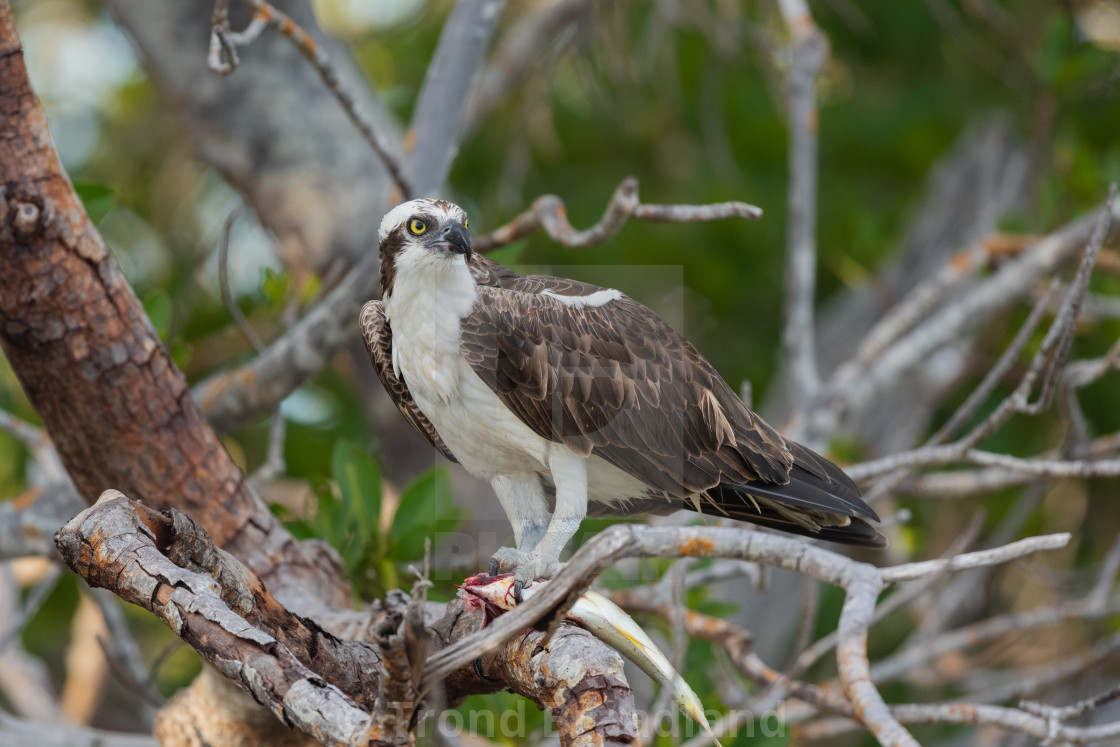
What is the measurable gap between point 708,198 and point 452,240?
171 inches

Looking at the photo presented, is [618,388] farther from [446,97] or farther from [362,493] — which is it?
[446,97]

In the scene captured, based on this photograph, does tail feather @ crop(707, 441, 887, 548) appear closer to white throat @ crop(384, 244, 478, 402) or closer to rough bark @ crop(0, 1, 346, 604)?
white throat @ crop(384, 244, 478, 402)

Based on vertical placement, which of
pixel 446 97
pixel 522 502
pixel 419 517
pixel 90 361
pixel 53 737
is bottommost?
pixel 53 737

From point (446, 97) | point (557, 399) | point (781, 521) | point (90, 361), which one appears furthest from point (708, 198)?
point (90, 361)

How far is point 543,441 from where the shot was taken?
381 cm

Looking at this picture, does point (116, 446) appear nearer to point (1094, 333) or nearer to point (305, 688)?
point (305, 688)

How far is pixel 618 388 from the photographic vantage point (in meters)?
3.85

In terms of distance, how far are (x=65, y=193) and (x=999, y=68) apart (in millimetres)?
6464

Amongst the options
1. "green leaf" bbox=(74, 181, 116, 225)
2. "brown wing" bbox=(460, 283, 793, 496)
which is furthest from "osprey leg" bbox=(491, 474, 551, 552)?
"green leaf" bbox=(74, 181, 116, 225)

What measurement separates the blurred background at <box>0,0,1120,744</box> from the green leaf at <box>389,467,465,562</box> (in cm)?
6

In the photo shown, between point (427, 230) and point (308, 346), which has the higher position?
point (427, 230)

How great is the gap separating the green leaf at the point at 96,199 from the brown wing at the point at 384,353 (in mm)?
1091

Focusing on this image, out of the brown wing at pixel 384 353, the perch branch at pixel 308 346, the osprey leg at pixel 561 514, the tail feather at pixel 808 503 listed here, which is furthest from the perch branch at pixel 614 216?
the tail feather at pixel 808 503

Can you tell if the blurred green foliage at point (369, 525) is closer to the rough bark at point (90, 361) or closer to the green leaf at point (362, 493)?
the green leaf at point (362, 493)
